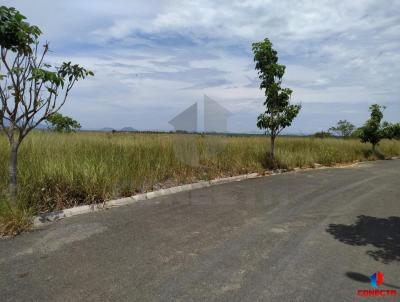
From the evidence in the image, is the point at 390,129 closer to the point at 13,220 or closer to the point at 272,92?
the point at 272,92

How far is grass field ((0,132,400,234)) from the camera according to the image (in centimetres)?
656

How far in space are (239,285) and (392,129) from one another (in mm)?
24549

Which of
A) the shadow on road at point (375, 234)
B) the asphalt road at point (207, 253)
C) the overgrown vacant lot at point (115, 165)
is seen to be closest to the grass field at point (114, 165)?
the overgrown vacant lot at point (115, 165)

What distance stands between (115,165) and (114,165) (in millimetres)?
42

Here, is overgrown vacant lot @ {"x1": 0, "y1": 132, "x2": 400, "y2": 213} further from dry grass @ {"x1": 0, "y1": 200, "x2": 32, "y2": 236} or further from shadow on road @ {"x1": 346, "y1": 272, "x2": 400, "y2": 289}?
shadow on road @ {"x1": 346, "y1": 272, "x2": 400, "y2": 289}

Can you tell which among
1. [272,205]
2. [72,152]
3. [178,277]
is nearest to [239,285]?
[178,277]

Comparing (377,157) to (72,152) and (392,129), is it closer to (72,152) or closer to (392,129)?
(392,129)

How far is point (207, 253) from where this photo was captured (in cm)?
467

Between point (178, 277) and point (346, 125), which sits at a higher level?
point (346, 125)

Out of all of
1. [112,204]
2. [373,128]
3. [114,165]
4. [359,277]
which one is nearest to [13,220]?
[112,204]

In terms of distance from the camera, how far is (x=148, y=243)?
16.4 ft

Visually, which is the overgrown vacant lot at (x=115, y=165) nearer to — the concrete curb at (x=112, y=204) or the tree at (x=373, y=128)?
the concrete curb at (x=112, y=204)

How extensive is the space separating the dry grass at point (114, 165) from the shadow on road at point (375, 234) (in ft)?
14.5

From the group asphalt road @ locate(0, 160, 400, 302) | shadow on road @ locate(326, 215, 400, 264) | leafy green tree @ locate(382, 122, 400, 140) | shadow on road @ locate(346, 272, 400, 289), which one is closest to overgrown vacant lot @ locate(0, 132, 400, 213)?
asphalt road @ locate(0, 160, 400, 302)
